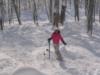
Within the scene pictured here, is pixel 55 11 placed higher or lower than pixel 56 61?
higher

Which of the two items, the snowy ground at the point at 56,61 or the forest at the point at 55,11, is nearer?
the snowy ground at the point at 56,61

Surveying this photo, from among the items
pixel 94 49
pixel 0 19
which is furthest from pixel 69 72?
pixel 0 19

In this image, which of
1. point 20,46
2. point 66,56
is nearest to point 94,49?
point 66,56

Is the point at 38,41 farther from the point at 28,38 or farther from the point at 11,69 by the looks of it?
the point at 11,69

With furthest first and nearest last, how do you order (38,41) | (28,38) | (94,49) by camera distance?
(28,38)
(38,41)
(94,49)

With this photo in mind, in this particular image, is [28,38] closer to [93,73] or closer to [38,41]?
[38,41]

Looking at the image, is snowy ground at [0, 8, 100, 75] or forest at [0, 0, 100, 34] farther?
forest at [0, 0, 100, 34]

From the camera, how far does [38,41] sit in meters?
24.7

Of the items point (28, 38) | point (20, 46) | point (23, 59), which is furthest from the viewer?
point (28, 38)

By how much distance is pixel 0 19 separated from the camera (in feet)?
120

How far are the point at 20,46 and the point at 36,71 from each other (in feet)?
30.2

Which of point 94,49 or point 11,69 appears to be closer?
point 11,69

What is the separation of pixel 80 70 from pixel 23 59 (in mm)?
4074

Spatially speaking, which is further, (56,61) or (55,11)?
(55,11)
